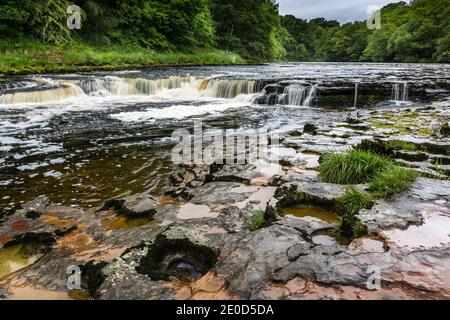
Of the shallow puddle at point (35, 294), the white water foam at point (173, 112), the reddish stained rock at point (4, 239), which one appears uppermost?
the white water foam at point (173, 112)

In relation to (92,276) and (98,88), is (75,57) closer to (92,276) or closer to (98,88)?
(98,88)

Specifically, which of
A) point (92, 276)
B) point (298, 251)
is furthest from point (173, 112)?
point (298, 251)

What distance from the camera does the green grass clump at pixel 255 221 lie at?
384cm

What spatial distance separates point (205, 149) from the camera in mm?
7328

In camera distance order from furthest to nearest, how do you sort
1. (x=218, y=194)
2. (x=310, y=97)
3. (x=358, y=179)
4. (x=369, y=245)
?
(x=310, y=97), (x=218, y=194), (x=358, y=179), (x=369, y=245)

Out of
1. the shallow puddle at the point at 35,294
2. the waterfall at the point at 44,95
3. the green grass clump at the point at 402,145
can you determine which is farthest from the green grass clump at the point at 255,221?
the waterfall at the point at 44,95

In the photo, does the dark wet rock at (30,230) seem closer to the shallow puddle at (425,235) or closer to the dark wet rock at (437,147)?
the shallow puddle at (425,235)

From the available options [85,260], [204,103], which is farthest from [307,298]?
[204,103]

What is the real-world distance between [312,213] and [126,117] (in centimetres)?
934

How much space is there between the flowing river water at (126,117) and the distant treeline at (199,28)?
744 cm

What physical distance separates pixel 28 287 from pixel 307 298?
2.37 metres

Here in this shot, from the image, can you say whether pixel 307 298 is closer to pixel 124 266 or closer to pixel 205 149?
pixel 124 266

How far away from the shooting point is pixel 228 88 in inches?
689

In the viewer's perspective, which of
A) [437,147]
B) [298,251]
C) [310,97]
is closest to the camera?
[298,251]
